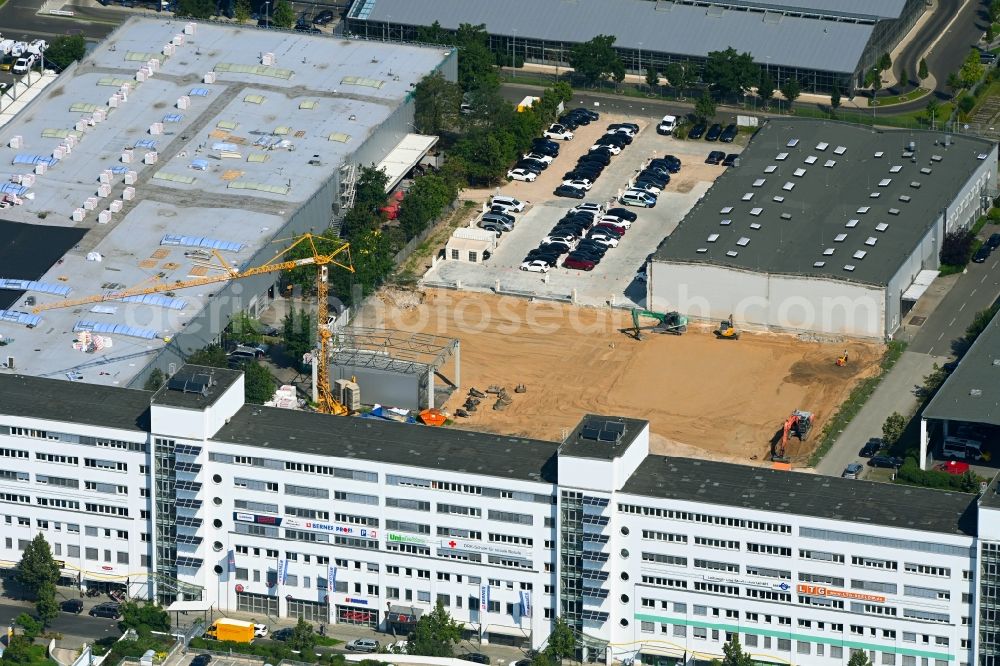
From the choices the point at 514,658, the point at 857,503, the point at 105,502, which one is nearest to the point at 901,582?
the point at 857,503

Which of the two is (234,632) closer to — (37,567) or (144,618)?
(144,618)

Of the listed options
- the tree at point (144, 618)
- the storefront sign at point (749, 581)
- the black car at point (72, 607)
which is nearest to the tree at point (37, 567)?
the black car at point (72, 607)

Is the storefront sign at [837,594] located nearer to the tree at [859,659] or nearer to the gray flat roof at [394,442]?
the tree at [859,659]

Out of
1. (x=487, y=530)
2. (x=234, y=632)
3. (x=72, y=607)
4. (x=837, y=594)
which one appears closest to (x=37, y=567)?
(x=72, y=607)

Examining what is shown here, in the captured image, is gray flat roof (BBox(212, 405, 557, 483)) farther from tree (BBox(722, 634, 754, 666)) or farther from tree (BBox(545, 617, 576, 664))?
tree (BBox(722, 634, 754, 666))

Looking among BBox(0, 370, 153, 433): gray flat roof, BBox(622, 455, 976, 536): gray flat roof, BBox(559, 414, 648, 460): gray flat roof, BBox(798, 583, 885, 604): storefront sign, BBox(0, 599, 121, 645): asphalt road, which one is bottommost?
BBox(0, 599, 121, 645): asphalt road

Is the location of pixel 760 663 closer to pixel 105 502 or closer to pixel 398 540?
pixel 398 540

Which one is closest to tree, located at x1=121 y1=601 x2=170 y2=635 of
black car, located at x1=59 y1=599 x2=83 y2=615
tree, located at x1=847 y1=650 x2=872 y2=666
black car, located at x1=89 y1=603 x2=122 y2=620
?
black car, located at x1=89 y1=603 x2=122 y2=620
